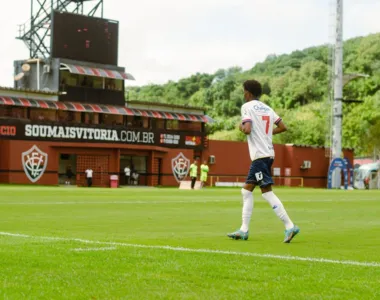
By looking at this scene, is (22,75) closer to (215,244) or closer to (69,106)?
(69,106)

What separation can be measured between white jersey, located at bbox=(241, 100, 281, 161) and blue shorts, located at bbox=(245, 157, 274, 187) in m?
0.08

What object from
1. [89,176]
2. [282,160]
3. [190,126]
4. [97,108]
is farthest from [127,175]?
[282,160]

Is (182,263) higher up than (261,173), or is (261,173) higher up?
A: (261,173)

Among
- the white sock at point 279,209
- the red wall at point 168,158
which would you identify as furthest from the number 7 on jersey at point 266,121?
the red wall at point 168,158

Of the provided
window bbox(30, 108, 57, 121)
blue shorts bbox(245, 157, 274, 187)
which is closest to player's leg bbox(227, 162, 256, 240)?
blue shorts bbox(245, 157, 274, 187)

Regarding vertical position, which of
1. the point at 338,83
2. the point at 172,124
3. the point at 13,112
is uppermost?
the point at 338,83

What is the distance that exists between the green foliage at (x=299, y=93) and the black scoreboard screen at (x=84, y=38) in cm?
3839

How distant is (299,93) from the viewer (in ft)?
522

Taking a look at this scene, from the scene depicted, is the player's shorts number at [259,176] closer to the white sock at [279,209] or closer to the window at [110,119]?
the white sock at [279,209]

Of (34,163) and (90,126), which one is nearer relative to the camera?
(34,163)

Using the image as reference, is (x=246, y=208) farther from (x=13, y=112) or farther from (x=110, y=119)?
(x=110, y=119)

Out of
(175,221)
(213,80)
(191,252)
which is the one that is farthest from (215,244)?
(213,80)

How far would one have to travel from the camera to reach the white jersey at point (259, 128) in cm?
1245

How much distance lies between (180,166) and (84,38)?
14066mm
